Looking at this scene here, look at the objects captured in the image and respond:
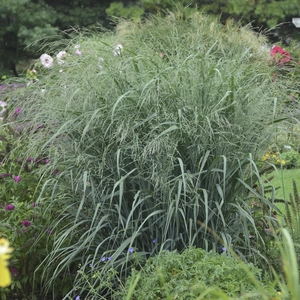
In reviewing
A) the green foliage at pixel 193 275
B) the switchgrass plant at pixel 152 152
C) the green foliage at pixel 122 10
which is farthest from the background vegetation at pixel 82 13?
the green foliage at pixel 193 275

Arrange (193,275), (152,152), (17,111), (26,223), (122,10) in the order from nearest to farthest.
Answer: (193,275), (152,152), (26,223), (17,111), (122,10)

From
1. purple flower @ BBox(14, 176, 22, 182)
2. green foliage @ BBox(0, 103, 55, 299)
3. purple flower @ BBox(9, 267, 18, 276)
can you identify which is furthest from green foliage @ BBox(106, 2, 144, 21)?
purple flower @ BBox(9, 267, 18, 276)

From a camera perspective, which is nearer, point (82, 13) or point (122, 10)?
point (122, 10)

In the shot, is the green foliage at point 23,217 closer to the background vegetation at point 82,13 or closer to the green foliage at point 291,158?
the green foliage at point 291,158

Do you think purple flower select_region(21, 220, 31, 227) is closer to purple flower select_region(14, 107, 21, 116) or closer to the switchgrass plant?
the switchgrass plant

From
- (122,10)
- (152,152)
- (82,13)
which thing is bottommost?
(82,13)

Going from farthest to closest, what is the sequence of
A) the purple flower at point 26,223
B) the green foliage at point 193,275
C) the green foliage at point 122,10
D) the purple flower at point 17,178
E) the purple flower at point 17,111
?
A: 1. the green foliage at point 122,10
2. the purple flower at point 17,111
3. the purple flower at point 17,178
4. the purple flower at point 26,223
5. the green foliage at point 193,275

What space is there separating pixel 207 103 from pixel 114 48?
0.77m

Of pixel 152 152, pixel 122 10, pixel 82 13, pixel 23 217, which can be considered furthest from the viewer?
pixel 82 13

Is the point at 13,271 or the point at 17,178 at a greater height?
the point at 17,178

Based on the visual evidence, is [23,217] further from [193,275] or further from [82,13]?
[82,13]

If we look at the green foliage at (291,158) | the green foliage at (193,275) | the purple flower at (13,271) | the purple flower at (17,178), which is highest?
the green foliage at (193,275)

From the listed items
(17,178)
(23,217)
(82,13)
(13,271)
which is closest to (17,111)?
(17,178)

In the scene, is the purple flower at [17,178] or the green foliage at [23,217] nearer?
the green foliage at [23,217]
